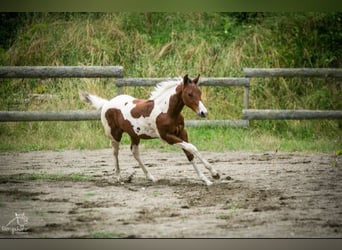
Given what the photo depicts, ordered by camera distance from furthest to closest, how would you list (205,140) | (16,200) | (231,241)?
(205,140) → (16,200) → (231,241)

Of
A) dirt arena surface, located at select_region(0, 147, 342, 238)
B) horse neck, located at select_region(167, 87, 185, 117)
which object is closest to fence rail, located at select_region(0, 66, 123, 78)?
dirt arena surface, located at select_region(0, 147, 342, 238)

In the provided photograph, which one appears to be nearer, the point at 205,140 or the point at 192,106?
the point at 192,106

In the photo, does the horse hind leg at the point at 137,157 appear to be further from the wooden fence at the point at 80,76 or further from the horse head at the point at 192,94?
the horse head at the point at 192,94

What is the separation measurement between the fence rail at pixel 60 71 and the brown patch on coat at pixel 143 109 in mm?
748

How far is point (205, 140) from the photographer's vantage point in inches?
263

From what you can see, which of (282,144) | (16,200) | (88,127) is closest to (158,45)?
(88,127)

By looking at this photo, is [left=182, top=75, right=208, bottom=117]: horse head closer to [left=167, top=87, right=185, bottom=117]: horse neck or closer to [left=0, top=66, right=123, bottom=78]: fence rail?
[left=167, top=87, right=185, bottom=117]: horse neck

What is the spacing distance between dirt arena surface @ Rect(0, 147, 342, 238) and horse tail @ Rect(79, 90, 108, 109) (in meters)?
0.44

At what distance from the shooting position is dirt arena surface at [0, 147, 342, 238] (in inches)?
220

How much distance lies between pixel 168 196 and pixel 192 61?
1.44 metres

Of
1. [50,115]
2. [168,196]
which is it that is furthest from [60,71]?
[168,196]

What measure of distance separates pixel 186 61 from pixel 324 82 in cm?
118
